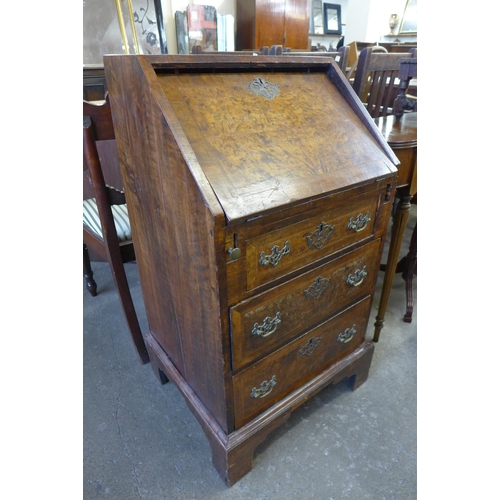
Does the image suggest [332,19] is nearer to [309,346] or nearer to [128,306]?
[128,306]

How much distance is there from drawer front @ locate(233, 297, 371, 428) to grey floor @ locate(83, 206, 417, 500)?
0.24 m

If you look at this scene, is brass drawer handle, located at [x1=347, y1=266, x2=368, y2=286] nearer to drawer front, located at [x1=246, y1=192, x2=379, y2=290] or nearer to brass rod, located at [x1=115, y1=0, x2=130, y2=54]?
drawer front, located at [x1=246, y1=192, x2=379, y2=290]

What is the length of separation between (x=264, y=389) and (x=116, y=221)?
0.97 meters

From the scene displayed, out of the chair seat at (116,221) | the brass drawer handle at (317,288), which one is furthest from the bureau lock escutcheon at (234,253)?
the chair seat at (116,221)

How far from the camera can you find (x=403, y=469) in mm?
1181

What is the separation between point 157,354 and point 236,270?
771 mm

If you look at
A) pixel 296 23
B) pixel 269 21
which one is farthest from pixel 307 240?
pixel 296 23

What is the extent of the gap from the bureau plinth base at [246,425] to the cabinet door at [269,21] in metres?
3.45

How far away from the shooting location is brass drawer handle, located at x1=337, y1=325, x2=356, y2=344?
1.25 metres

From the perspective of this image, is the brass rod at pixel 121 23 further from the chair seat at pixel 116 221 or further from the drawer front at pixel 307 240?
the drawer front at pixel 307 240

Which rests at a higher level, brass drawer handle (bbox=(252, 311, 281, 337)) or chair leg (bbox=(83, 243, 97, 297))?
brass drawer handle (bbox=(252, 311, 281, 337))

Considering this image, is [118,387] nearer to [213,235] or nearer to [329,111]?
[213,235]

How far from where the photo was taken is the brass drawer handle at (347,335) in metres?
1.25

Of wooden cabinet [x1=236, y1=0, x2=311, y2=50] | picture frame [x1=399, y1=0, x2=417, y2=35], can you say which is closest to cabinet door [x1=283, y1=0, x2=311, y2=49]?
wooden cabinet [x1=236, y1=0, x2=311, y2=50]
